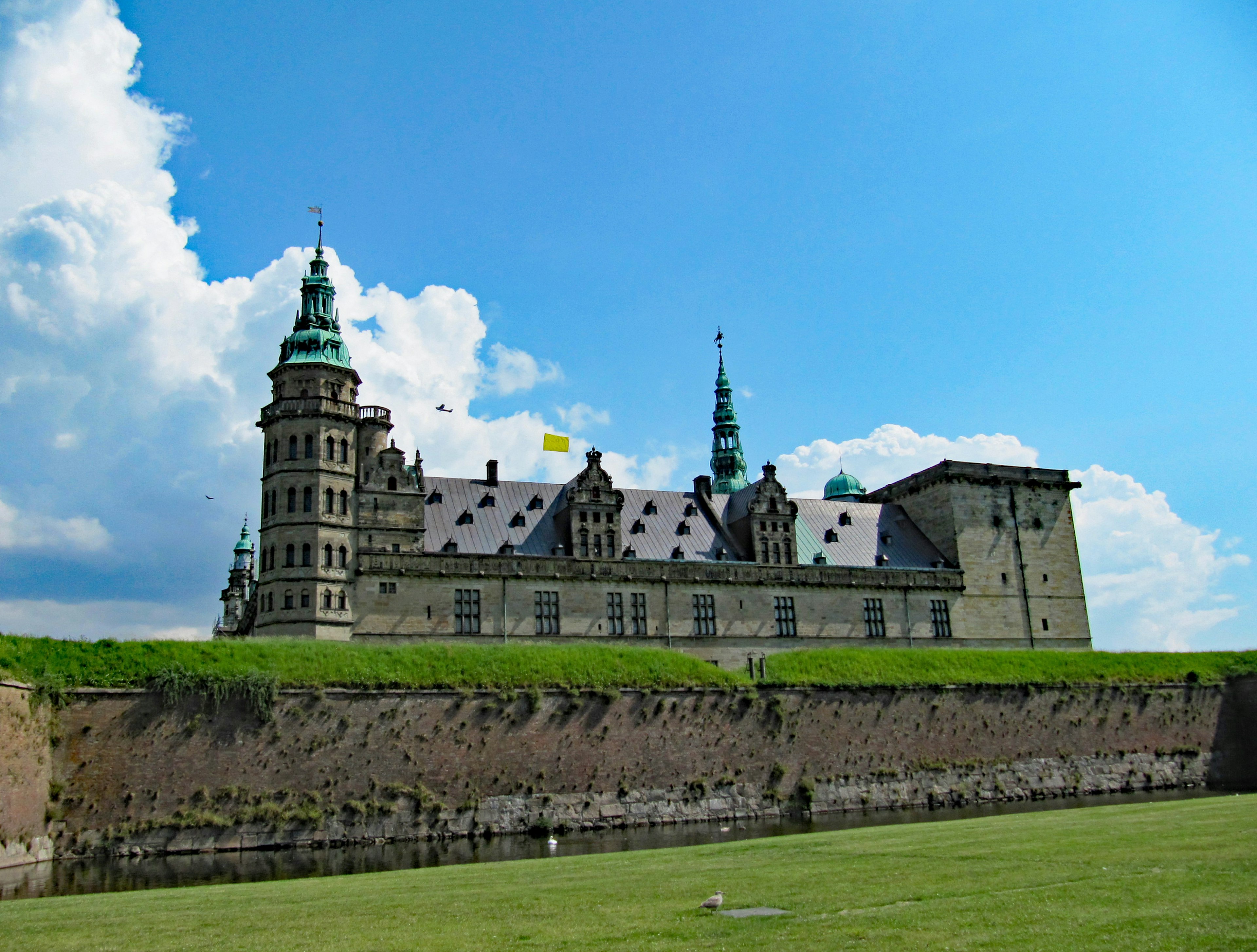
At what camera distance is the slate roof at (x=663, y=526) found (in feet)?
176

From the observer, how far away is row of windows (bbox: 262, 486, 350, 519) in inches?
1917

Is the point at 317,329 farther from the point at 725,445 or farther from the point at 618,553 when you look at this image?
the point at 725,445

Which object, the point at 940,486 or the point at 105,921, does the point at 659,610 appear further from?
the point at 105,921

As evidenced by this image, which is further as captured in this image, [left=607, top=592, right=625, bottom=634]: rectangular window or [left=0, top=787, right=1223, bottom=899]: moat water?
[left=607, top=592, right=625, bottom=634]: rectangular window

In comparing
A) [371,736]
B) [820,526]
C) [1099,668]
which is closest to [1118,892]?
[371,736]

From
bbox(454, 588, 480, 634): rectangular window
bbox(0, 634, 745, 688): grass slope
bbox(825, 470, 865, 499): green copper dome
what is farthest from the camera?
bbox(825, 470, 865, 499): green copper dome

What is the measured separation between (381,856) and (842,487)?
192 ft

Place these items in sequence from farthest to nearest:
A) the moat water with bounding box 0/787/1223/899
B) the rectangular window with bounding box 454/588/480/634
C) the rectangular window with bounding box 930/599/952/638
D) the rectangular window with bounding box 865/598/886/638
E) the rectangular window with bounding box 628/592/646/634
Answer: the rectangular window with bounding box 930/599/952/638 < the rectangular window with bounding box 865/598/886/638 < the rectangular window with bounding box 628/592/646/634 < the rectangular window with bounding box 454/588/480/634 < the moat water with bounding box 0/787/1223/899

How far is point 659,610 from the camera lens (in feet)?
177

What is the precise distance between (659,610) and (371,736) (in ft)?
64.7

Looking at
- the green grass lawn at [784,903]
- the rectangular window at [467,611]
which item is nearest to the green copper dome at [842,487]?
the rectangular window at [467,611]

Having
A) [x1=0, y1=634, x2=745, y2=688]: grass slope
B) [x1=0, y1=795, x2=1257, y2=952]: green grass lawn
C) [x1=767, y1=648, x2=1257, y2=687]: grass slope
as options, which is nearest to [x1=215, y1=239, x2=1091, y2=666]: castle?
[x1=767, y1=648, x2=1257, y2=687]: grass slope

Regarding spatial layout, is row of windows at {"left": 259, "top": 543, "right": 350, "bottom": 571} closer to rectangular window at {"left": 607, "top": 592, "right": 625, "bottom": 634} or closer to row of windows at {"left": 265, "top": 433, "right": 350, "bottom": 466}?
row of windows at {"left": 265, "top": 433, "right": 350, "bottom": 466}

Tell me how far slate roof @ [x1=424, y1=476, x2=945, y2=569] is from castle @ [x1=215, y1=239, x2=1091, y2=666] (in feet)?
0.43
